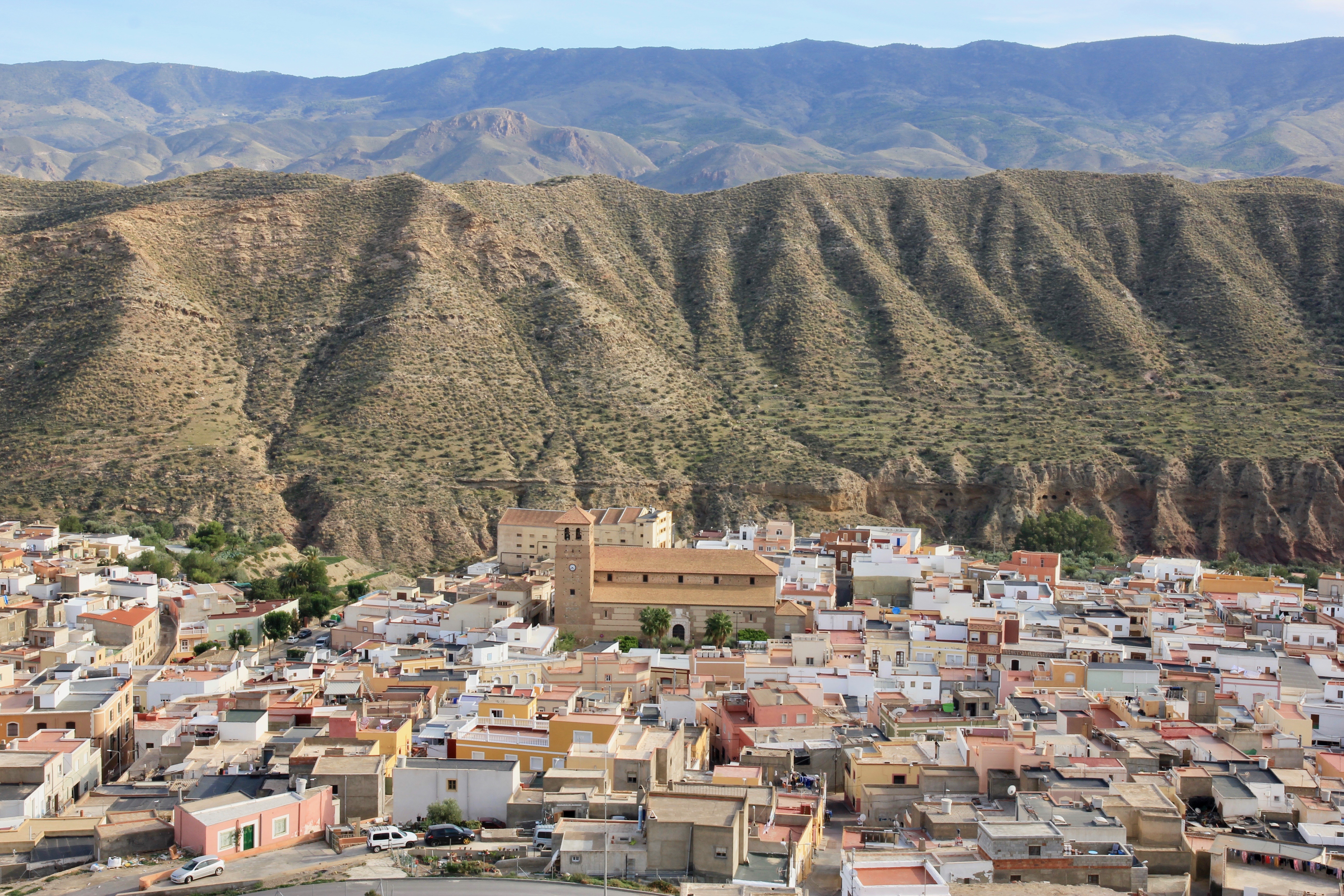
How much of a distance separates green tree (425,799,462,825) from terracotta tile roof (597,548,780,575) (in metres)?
22.3

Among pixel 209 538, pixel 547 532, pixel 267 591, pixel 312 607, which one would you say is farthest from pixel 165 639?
pixel 547 532

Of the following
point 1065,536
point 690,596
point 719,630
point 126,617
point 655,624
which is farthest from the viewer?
point 1065,536

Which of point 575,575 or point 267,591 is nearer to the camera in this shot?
point 575,575

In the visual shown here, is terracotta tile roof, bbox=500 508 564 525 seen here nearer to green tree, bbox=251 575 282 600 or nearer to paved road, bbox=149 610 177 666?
green tree, bbox=251 575 282 600

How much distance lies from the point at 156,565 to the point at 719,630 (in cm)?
2244

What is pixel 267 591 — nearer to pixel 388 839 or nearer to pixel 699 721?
pixel 699 721

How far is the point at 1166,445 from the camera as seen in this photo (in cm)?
7025

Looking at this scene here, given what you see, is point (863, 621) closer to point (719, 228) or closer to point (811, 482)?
point (811, 482)

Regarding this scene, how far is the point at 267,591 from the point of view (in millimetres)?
50562

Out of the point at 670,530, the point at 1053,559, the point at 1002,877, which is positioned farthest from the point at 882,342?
the point at 1002,877

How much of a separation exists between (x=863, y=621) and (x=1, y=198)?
74666 mm

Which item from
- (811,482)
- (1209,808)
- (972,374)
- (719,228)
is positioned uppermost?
(719,228)

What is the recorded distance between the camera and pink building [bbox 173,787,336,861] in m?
22.1

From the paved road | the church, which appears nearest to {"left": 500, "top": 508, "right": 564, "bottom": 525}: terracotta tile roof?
the church
